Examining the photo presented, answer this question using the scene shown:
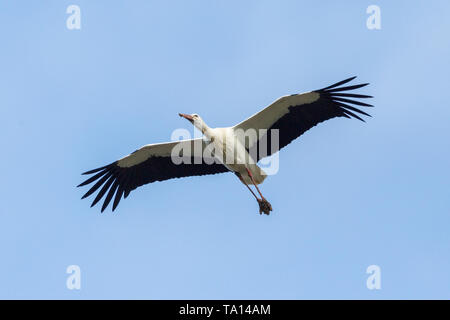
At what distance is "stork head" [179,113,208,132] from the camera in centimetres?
1661

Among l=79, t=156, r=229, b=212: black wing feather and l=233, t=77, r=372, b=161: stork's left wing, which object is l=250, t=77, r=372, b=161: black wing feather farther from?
l=79, t=156, r=229, b=212: black wing feather

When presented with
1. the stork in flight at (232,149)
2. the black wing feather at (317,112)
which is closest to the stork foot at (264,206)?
the stork in flight at (232,149)

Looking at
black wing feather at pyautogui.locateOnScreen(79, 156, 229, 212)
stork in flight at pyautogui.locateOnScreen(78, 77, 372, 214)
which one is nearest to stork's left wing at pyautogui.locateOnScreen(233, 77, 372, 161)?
stork in flight at pyautogui.locateOnScreen(78, 77, 372, 214)

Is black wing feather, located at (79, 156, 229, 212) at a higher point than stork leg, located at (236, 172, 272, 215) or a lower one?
higher

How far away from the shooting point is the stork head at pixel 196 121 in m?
16.6

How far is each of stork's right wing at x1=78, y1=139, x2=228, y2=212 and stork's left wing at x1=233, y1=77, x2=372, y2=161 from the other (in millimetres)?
1545

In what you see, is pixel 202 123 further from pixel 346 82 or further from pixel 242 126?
pixel 346 82

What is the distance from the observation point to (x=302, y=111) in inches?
653

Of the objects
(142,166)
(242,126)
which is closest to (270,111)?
(242,126)

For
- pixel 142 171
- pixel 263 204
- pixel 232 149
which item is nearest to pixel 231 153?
pixel 232 149

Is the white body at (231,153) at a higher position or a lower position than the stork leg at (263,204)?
higher

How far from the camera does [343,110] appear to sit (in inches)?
647

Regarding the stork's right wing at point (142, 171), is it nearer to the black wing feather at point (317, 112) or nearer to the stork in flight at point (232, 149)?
the stork in flight at point (232, 149)

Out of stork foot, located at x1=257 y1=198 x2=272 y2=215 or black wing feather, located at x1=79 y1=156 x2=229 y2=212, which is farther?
black wing feather, located at x1=79 y1=156 x2=229 y2=212
